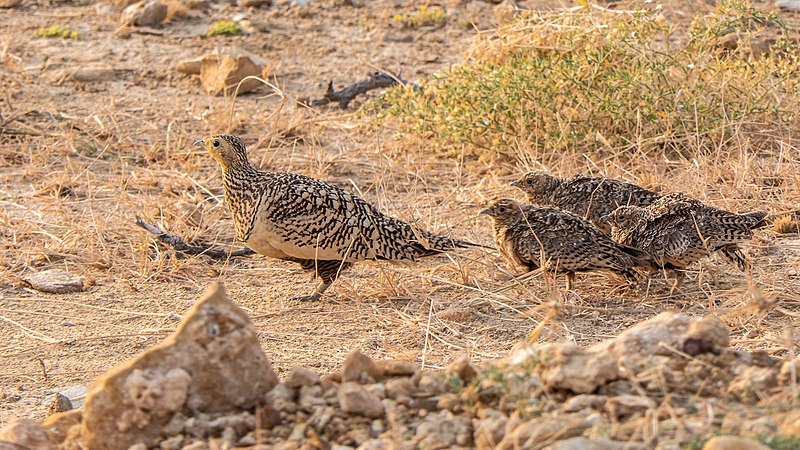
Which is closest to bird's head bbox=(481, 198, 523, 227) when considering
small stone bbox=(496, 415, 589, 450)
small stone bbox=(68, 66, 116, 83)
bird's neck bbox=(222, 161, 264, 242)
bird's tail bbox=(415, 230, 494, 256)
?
bird's tail bbox=(415, 230, 494, 256)

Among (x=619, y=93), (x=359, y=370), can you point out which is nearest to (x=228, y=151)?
(x=619, y=93)

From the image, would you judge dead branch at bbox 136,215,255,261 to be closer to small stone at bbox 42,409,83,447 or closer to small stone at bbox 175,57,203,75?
small stone at bbox 42,409,83,447

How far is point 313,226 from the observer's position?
6.09 m

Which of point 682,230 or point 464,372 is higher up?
point 464,372

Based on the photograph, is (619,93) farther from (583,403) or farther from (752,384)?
(583,403)

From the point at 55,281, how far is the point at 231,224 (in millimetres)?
1263

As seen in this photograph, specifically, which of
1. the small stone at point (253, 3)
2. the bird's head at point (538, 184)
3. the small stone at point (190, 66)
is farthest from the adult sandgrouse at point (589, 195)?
the small stone at point (253, 3)

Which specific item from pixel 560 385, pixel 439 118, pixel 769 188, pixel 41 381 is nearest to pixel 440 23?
pixel 439 118

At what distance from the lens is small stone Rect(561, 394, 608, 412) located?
3.54 meters

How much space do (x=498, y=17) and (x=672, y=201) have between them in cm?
475

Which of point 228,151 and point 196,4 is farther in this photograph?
point 196,4

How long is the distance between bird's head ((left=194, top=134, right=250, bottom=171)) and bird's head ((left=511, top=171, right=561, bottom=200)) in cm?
157

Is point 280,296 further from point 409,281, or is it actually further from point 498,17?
point 498,17

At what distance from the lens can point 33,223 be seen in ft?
24.2
